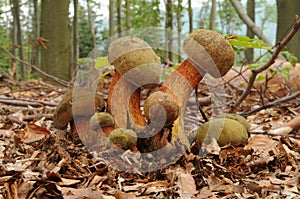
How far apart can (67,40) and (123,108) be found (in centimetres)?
616

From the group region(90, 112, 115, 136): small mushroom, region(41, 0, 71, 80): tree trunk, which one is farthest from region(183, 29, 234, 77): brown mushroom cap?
region(41, 0, 71, 80): tree trunk

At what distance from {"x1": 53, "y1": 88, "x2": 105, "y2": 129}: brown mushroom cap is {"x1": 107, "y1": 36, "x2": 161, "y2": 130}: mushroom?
14 centimetres

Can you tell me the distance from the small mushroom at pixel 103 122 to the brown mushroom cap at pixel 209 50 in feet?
2.15

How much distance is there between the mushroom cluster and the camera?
79.7 inches

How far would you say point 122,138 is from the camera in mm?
1874

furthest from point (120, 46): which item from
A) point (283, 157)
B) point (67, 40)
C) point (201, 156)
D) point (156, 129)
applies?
point (67, 40)

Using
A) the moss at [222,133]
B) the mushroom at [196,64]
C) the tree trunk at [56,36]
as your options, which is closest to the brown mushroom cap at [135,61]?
the mushroom at [196,64]

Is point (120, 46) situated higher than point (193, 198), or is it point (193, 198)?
point (120, 46)

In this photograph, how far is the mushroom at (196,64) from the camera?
2.06m

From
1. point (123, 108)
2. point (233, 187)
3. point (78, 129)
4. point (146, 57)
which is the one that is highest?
point (146, 57)

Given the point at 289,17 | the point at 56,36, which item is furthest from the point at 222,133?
the point at 289,17

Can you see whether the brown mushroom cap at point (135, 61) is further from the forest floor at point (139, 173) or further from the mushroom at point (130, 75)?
the forest floor at point (139, 173)

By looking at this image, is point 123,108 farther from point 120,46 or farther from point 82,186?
point 82,186

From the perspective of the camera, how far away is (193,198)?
5.35 ft
